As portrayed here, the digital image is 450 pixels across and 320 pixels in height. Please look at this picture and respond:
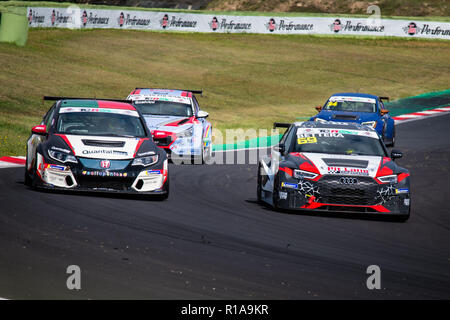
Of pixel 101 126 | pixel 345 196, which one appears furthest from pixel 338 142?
pixel 101 126

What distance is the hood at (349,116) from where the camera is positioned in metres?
21.2

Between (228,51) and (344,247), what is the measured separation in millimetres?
38371

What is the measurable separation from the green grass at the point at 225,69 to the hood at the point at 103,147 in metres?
11.3

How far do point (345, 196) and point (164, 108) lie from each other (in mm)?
8152

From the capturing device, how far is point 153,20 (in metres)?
50.9

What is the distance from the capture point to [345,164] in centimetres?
1153

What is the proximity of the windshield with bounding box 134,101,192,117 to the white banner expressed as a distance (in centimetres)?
3176

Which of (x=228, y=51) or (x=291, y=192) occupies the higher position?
(x=228, y=51)

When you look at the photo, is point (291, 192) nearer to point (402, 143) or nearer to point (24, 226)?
point (24, 226)

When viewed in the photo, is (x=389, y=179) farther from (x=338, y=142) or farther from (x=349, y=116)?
(x=349, y=116)

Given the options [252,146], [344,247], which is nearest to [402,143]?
[252,146]

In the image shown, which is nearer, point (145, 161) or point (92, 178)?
point (92, 178)
